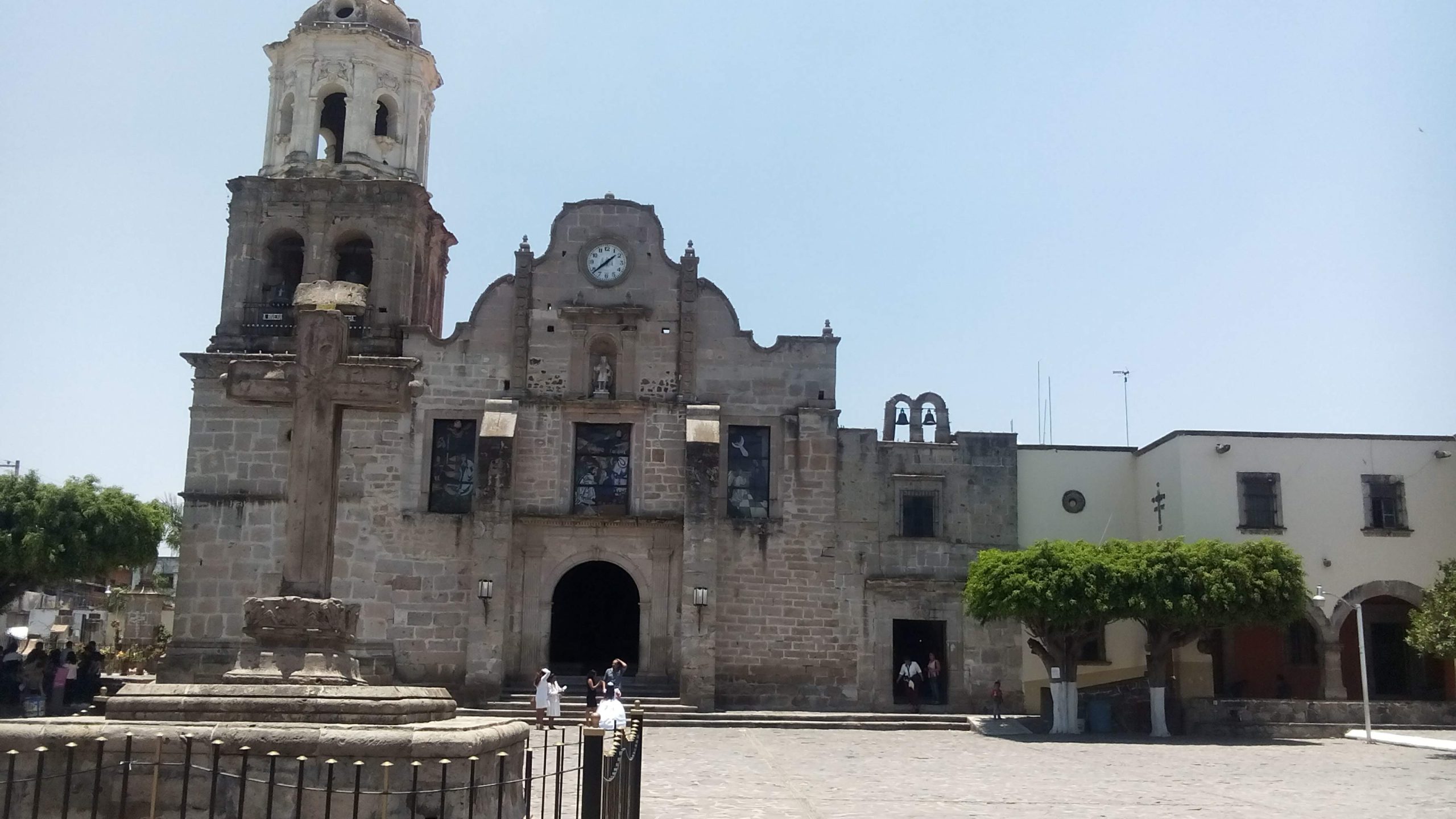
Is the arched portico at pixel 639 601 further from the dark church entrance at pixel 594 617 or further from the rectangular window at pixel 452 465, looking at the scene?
the rectangular window at pixel 452 465

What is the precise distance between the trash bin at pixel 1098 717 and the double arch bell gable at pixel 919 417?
692cm

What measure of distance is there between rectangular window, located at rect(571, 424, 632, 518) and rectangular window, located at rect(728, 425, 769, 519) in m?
2.36

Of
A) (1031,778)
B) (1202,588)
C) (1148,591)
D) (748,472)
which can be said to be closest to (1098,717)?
(1148,591)

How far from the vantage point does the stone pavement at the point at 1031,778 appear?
14.3 m

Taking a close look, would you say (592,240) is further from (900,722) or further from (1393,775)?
(1393,775)

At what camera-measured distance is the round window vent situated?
31.1m

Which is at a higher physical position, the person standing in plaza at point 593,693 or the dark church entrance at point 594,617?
the dark church entrance at point 594,617

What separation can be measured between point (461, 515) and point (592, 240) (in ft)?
23.2

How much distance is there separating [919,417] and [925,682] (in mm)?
6147

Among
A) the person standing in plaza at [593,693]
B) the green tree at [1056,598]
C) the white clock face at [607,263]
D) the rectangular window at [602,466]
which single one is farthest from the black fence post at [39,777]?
the white clock face at [607,263]

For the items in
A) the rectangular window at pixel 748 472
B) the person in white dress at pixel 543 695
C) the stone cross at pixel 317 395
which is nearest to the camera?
the stone cross at pixel 317 395

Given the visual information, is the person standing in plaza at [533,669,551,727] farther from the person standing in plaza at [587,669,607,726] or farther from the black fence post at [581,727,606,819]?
the black fence post at [581,727,606,819]

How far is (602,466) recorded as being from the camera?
30.0m

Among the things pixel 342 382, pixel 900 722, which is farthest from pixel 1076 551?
pixel 342 382
